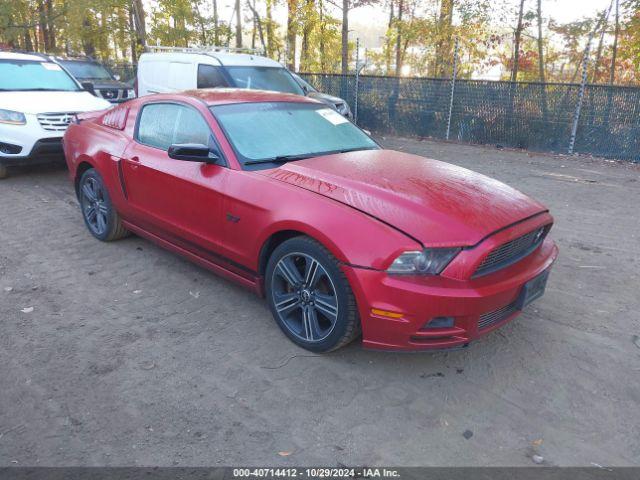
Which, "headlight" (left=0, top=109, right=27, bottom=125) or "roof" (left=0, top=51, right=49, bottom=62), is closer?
"headlight" (left=0, top=109, right=27, bottom=125)

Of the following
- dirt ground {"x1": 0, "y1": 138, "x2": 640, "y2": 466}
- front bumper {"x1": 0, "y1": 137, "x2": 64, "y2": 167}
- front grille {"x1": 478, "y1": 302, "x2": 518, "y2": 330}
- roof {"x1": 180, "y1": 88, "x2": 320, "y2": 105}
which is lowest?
dirt ground {"x1": 0, "y1": 138, "x2": 640, "y2": 466}

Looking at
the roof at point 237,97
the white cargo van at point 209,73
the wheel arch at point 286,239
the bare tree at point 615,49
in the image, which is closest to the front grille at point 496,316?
the wheel arch at point 286,239

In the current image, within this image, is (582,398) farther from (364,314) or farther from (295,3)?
(295,3)

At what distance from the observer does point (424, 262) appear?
2.81m

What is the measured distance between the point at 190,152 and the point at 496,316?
2313 millimetres

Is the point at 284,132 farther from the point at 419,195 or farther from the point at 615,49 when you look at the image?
the point at 615,49

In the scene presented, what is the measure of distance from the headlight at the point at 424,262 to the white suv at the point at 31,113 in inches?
241

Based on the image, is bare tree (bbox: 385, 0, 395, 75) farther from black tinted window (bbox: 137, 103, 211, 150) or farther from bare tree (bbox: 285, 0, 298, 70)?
black tinted window (bbox: 137, 103, 211, 150)

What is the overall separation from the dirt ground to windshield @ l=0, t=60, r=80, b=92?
4.46 metres

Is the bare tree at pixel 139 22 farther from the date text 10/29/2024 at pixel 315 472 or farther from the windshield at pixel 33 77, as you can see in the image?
the date text 10/29/2024 at pixel 315 472

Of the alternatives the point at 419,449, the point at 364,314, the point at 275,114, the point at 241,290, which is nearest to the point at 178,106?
the point at 275,114

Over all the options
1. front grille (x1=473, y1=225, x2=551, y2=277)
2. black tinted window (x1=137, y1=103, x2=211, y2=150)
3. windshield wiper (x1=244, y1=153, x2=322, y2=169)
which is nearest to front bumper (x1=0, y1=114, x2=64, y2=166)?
black tinted window (x1=137, y1=103, x2=211, y2=150)

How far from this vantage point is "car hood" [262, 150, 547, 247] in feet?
9.50

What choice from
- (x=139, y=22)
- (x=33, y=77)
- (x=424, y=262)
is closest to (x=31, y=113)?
(x=33, y=77)
